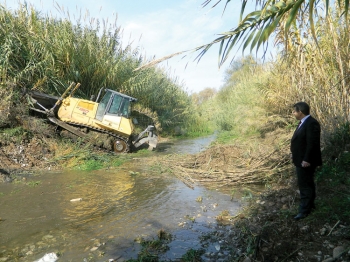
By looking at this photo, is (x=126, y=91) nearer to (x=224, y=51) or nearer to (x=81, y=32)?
(x=81, y=32)

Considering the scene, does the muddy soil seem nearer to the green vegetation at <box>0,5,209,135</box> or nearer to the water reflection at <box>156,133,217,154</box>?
the water reflection at <box>156,133,217,154</box>

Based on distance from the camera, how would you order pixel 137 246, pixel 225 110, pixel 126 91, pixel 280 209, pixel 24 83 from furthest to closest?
pixel 225 110 → pixel 126 91 → pixel 24 83 → pixel 280 209 → pixel 137 246

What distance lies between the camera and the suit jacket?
396cm

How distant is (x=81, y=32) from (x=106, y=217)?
35.6 ft

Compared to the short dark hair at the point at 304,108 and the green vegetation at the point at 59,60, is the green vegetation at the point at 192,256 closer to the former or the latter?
the short dark hair at the point at 304,108

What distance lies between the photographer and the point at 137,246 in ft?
13.4

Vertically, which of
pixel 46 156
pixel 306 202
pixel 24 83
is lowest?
pixel 46 156

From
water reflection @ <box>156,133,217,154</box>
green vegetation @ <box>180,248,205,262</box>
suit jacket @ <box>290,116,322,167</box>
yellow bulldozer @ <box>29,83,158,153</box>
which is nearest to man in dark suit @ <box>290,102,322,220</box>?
suit jacket @ <box>290,116,322,167</box>

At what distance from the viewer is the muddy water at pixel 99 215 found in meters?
4.05

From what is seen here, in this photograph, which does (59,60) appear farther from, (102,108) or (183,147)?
(183,147)

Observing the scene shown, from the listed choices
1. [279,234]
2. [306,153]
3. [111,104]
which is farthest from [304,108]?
[111,104]

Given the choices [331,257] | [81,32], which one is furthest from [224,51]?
[81,32]

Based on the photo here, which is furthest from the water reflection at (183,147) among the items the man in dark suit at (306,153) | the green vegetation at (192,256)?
the green vegetation at (192,256)

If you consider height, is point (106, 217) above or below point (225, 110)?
below
